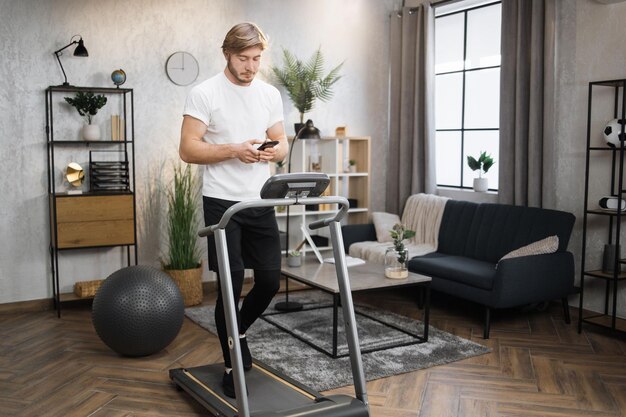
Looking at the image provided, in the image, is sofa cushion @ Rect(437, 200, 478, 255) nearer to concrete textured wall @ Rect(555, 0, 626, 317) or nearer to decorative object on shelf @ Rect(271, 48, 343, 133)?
concrete textured wall @ Rect(555, 0, 626, 317)

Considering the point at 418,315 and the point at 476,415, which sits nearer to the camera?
the point at 476,415

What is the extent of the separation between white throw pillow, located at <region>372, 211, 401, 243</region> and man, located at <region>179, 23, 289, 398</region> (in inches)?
115

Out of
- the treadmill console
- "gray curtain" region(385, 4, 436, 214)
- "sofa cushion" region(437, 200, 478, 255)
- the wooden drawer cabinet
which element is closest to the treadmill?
the treadmill console

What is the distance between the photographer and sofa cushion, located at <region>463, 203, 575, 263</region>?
4.92 meters

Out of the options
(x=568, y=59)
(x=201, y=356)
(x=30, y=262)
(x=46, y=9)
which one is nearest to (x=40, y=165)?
(x=30, y=262)

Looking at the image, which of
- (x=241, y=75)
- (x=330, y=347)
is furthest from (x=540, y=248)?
(x=241, y=75)

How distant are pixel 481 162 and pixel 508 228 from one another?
75 centimetres

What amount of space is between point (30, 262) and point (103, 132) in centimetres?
117

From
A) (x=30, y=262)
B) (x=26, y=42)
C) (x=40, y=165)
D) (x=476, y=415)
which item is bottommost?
(x=476, y=415)

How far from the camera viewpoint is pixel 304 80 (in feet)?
20.2

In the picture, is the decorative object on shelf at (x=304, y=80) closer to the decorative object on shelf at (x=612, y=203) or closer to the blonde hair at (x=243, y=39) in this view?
the decorative object on shelf at (x=612, y=203)

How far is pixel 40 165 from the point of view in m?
5.34

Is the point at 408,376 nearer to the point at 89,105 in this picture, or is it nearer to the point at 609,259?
the point at 609,259

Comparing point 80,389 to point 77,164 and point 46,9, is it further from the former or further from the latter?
point 46,9
